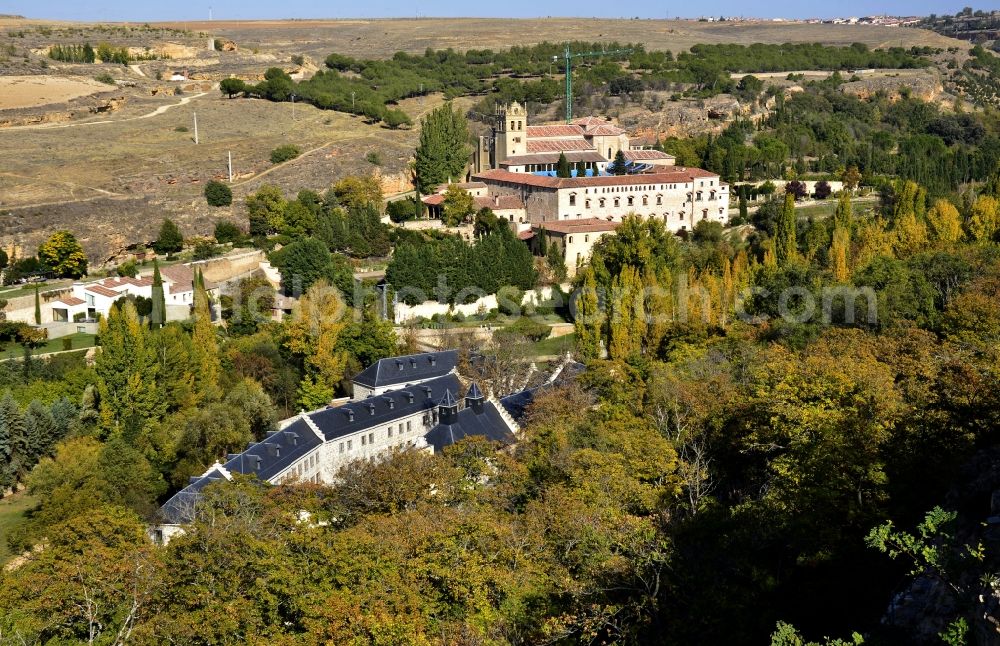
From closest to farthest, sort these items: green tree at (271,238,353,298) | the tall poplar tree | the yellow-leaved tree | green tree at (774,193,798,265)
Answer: the tall poplar tree < the yellow-leaved tree < green tree at (271,238,353,298) < green tree at (774,193,798,265)

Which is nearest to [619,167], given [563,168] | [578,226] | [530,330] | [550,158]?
[563,168]

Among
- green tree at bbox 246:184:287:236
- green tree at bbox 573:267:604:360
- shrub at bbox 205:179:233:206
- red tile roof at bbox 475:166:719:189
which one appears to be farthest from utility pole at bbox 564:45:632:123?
green tree at bbox 573:267:604:360

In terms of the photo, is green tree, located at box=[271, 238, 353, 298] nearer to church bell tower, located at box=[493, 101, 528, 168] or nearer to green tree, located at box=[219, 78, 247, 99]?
church bell tower, located at box=[493, 101, 528, 168]

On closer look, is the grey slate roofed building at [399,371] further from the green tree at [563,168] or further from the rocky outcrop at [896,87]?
the rocky outcrop at [896,87]

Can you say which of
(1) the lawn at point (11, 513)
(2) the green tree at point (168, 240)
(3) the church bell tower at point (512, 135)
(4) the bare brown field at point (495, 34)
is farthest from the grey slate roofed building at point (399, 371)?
(4) the bare brown field at point (495, 34)

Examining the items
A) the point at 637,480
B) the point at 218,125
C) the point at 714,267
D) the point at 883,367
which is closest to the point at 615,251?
the point at 714,267

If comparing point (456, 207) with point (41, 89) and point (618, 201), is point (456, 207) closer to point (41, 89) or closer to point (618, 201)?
point (618, 201)
